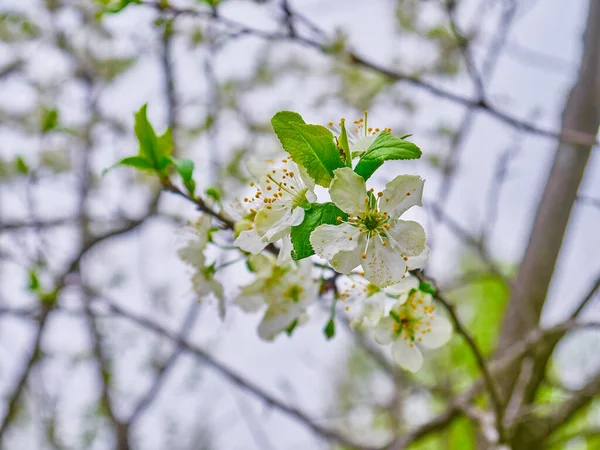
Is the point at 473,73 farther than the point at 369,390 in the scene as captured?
No

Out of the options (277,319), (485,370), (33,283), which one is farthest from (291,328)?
(33,283)

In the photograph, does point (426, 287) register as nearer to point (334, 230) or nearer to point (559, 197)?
point (334, 230)

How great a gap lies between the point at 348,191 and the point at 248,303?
30cm

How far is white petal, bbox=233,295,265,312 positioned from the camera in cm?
73

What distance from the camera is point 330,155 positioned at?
512mm

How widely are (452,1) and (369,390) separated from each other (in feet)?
9.23

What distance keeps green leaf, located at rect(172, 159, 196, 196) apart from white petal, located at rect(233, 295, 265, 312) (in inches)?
6.7

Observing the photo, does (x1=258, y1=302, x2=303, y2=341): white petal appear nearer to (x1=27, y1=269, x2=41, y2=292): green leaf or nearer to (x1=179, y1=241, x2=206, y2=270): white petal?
(x1=179, y1=241, x2=206, y2=270): white petal

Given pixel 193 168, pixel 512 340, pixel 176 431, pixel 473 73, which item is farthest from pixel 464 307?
pixel 193 168

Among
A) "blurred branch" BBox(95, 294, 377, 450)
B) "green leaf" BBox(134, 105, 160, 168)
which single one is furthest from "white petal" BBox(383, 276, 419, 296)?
"blurred branch" BBox(95, 294, 377, 450)

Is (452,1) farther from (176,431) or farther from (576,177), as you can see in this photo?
(176,431)

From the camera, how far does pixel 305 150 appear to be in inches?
20.2

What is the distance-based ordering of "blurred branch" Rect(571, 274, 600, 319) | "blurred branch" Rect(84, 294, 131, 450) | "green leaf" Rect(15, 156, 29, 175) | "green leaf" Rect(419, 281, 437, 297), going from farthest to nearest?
"blurred branch" Rect(84, 294, 131, 450) → "green leaf" Rect(15, 156, 29, 175) → "blurred branch" Rect(571, 274, 600, 319) → "green leaf" Rect(419, 281, 437, 297)

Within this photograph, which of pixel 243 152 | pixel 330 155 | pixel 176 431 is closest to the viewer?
pixel 330 155
